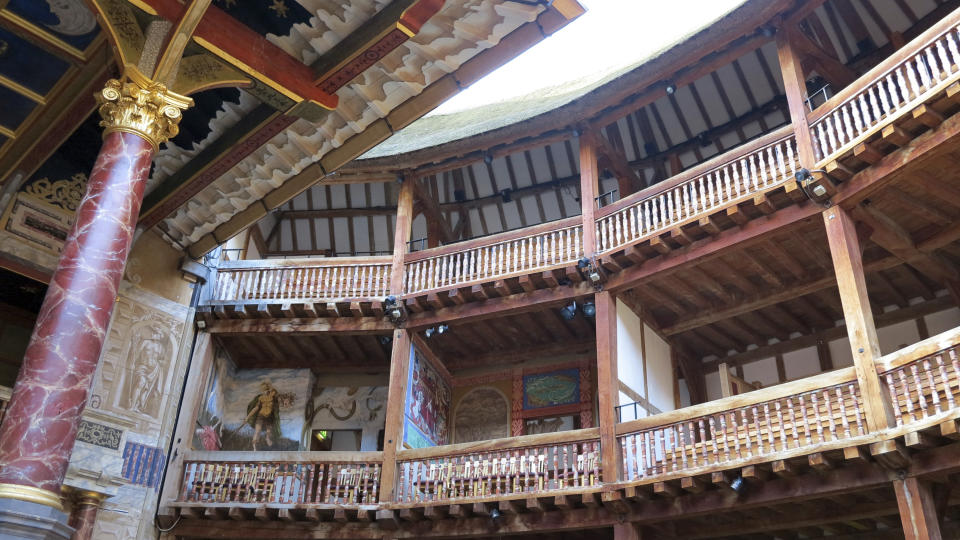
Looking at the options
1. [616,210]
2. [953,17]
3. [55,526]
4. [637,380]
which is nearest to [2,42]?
[55,526]

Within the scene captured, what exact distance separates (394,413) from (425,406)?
3.80 ft

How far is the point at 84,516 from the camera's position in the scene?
11617 mm

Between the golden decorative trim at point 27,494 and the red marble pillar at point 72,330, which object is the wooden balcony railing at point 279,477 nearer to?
the red marble pillar at point 72,330

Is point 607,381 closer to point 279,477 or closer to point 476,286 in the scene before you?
point 476,286

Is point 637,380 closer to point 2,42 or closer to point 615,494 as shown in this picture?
point 615,494

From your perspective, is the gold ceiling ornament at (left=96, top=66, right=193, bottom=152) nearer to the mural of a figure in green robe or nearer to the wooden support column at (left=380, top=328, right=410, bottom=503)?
the wooden support column at (left=380, top=328, right=410, bottom=503)

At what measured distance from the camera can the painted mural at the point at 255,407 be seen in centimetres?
1519

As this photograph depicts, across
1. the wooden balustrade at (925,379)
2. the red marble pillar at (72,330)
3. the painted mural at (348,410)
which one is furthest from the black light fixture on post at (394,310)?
the wooden balustrade at (925,379)

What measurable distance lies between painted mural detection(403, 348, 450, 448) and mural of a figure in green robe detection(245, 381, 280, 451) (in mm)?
3160

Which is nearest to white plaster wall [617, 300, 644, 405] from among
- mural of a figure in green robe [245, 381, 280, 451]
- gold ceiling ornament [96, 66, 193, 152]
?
mural of a figure in green robe [245, 381, 280, 451]

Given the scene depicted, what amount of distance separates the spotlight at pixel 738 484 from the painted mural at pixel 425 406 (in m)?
5.47

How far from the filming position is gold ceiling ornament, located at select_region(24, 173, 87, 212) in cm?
1189

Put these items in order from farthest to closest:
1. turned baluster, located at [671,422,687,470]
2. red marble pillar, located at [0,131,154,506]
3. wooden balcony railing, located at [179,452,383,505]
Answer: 1. wooden balcony railing, located at [179,452,383,505]
2. turned baluster, located at [671,422,687,470]
3. red marble pillar, located at [0,131,154,506]

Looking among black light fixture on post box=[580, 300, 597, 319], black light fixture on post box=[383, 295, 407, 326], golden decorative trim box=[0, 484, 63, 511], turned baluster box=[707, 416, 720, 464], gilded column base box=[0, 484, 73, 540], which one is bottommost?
gilded column base box=[0, 484, 73, 540]
